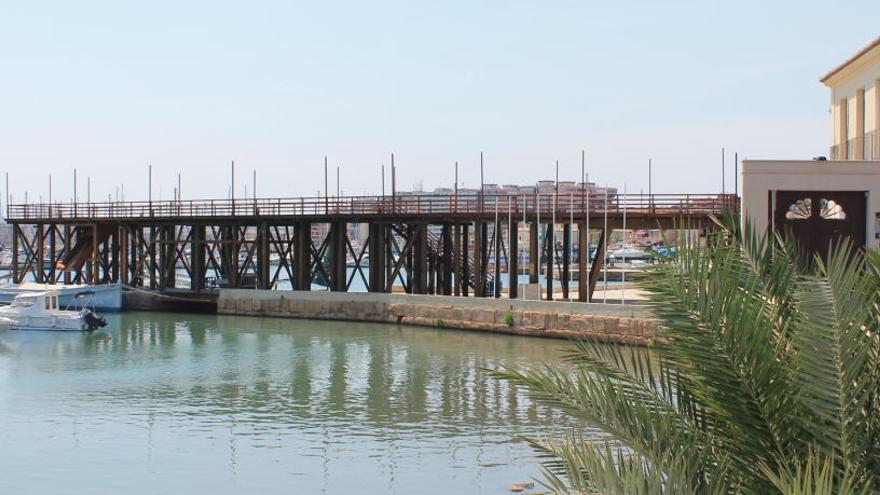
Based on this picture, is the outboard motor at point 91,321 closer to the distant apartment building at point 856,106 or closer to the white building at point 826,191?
the white building at point 826,191

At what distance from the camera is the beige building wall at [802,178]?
31453 millimetres

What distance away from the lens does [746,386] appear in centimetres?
715

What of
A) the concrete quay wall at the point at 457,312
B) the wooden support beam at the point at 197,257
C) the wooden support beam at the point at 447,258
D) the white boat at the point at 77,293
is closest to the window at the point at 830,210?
the concrete quay wall at the point at 457,312

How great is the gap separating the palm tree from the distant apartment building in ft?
82.7

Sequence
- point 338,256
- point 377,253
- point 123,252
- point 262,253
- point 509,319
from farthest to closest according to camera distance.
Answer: point 123,252 → point 262,253 → point 338,256 → point 377,253 → point 509,319

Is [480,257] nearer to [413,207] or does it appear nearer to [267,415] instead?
[413,207]

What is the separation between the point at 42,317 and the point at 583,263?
78.8ft

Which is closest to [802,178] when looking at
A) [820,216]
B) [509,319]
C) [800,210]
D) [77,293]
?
[800,210]

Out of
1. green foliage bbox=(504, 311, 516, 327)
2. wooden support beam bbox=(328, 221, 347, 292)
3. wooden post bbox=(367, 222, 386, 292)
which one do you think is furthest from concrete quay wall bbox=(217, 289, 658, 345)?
wooden post bbox=(367, 222, 386, 292)

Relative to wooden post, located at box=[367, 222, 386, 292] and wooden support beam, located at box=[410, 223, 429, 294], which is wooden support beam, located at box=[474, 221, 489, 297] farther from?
wooden post, located at box=[367, 222, 386, 292]

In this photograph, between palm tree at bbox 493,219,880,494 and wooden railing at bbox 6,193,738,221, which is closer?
palm tree at bbox 493,219,880,494

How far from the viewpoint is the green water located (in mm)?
21797

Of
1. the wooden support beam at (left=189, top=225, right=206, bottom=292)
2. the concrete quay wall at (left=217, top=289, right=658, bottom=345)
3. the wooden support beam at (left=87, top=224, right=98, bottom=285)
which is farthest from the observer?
the wooden support beam at (left=87, top=224, right=98, bottom=285)

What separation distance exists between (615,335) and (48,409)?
69.0ft
